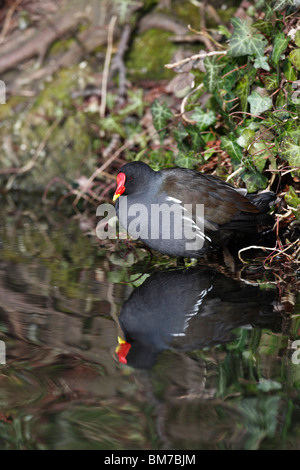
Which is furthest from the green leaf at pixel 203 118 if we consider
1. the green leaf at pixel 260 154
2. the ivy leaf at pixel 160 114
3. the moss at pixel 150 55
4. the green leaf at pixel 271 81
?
the moss at pixel 150 55

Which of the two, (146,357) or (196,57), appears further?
(196,57)

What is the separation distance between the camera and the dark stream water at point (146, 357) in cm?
186

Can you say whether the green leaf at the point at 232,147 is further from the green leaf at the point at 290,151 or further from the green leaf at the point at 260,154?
the green leaf at the point at 290,151

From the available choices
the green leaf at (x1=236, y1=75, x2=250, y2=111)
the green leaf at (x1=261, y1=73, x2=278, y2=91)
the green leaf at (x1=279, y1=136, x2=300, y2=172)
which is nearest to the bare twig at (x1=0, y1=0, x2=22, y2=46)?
the green leaf at (x1=236, y1=75, x2=250, y2=111)

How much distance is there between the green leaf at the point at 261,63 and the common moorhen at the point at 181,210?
0.79m

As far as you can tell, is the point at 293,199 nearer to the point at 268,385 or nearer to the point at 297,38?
the point at 297,38

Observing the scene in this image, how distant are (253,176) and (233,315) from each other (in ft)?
4.38

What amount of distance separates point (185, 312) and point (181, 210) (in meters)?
0.80

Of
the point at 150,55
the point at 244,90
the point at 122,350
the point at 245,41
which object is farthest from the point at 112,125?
the point at 122,350

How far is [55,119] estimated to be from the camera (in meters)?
6.50

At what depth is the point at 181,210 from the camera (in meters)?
3.46

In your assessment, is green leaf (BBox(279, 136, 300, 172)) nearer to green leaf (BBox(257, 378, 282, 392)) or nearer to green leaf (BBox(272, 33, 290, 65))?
green leaf (BBox(272, 33, 290, 65))

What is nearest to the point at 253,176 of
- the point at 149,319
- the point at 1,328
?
the point at 149,319

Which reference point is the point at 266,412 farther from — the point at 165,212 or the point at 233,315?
the point at 165,212
